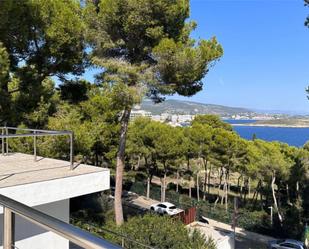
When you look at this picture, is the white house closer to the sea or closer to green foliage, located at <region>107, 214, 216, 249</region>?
green foliage, located at <region>107, 214, 216, 249</region>

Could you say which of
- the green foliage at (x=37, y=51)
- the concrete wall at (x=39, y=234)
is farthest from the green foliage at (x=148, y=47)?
the concrete wall at (x=39, y=234)

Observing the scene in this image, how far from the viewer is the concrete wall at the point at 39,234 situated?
350 centimetres

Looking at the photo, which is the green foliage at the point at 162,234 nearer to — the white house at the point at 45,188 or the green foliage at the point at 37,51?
the green foliage at the point at 37,51

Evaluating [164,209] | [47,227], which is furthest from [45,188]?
[164,209]

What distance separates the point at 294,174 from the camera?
791 inches

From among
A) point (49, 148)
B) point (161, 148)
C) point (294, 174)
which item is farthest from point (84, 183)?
point (294, 174)

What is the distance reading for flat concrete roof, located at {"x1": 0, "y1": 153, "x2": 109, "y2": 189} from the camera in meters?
3.67

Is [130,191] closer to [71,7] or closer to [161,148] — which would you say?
[161,148]

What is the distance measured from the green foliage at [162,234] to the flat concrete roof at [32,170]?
3899 millimetres

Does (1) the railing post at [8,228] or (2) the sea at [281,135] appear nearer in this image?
(1) the railing post at [8,228]

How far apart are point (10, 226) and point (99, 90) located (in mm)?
10005

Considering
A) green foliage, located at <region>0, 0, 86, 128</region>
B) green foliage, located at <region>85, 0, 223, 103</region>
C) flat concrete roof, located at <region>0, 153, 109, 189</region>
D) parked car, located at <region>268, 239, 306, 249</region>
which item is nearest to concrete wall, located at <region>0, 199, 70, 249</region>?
flat concrete roof, located at <region>0, 153, 109, 189</region>

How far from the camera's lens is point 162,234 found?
844cm

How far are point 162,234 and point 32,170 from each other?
4.99 metres
